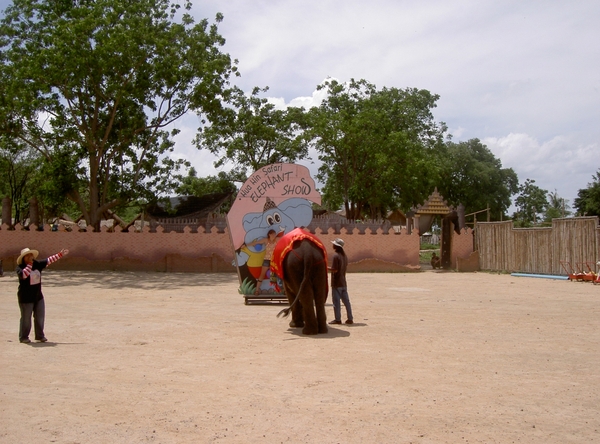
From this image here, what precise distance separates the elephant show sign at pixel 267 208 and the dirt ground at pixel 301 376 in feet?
5.19

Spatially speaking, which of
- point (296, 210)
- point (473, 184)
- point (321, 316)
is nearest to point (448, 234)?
point (296, 210)

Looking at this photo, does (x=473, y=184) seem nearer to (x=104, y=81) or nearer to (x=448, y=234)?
(x=448, y=234)

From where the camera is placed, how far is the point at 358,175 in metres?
35.8

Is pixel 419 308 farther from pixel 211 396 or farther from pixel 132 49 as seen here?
pixel 132 49

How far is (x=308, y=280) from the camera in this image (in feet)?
32.6

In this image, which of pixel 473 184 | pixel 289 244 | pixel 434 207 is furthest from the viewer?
pixel 473 184

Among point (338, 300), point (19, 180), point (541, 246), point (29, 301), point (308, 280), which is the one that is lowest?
point (338, 300)

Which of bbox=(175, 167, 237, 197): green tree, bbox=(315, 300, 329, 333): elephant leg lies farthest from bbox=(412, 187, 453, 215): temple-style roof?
bbox=(315, 300, 329, 333): elephant leg

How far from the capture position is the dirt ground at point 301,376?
17.5ft

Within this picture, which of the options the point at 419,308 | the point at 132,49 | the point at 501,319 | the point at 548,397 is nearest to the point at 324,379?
the point at 548,397

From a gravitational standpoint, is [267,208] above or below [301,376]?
above

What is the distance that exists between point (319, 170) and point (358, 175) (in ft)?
13.8

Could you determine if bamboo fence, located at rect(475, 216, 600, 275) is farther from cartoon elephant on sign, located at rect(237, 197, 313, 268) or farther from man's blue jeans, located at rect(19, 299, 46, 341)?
man's blue jeans, located at rect(19, 299, 46, 341)

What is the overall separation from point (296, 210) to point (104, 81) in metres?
14.0
